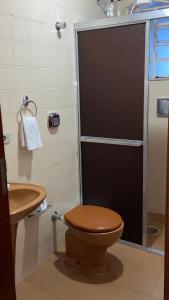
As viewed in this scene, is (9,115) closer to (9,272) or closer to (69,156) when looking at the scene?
(69,156)

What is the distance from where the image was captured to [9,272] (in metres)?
1.14

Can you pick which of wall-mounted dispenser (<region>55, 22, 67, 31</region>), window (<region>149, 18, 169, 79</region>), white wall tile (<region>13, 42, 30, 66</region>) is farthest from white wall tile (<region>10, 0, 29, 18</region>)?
window (<region>149, 18, 169, 79</region>)

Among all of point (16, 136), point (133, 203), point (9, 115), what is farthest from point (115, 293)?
point (9, 115)

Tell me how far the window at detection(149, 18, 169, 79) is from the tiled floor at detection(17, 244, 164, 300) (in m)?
1.47

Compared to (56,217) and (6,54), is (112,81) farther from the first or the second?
(56,217)

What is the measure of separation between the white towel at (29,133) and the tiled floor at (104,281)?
100 cm

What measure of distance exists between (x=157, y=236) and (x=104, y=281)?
0.78m

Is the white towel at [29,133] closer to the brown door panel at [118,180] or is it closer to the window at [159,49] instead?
the brown door panel at [118,180]

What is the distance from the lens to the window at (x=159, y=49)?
2108 mm

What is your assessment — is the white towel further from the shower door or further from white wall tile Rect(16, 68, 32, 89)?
the shower door

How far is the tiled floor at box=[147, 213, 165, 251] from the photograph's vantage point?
2.58 meters

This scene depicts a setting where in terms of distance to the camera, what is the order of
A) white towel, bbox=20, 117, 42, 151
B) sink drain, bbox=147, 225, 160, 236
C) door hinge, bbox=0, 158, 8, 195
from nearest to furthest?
door hinge, bbox=0, 158, 8, 195
white towel, bbox=20, 117, 42, 151
sink drain, bbox=147, 225, 160, 236

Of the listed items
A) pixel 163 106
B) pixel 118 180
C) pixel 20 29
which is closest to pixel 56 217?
pixel 118 180

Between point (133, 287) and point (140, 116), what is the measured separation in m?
1.25
